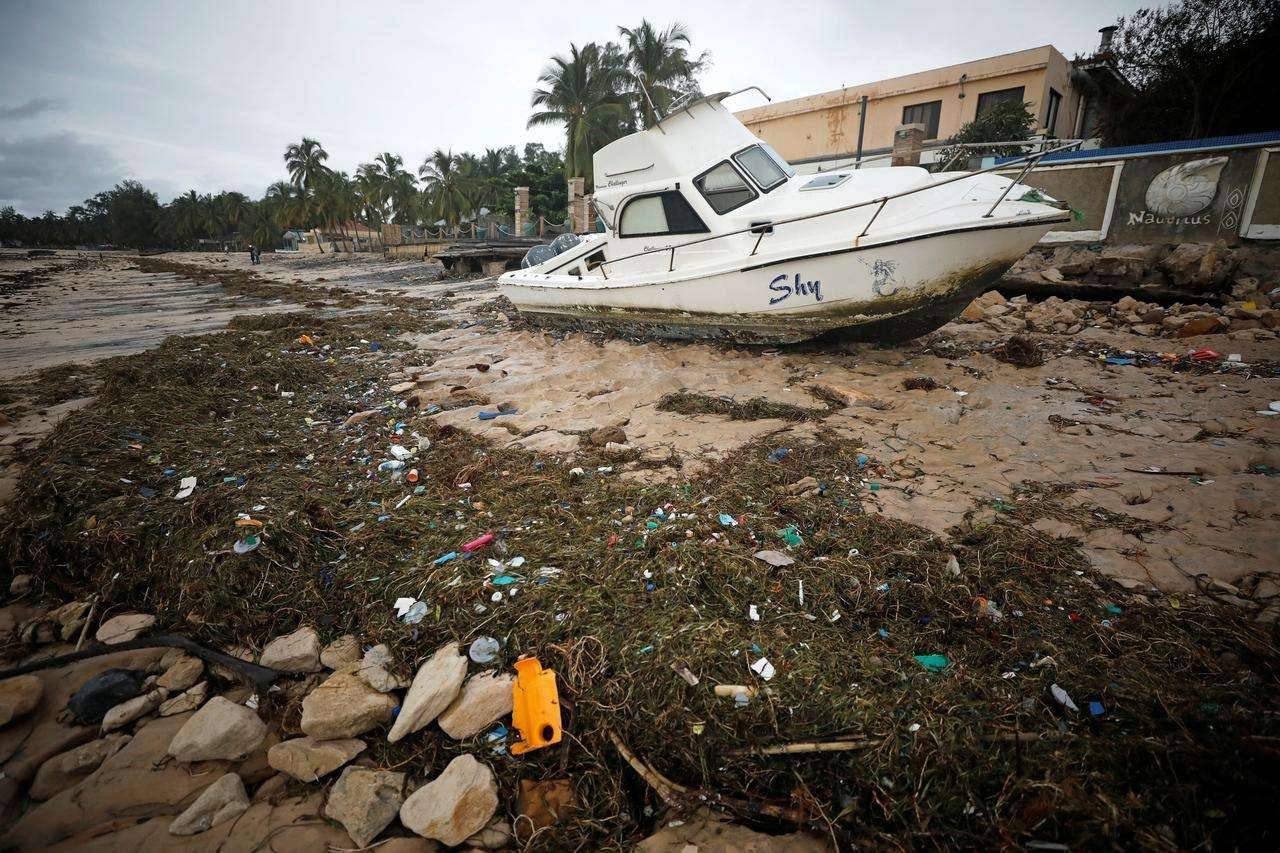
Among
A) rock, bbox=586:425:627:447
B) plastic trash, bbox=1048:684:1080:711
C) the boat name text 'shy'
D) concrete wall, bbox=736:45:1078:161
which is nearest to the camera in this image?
plastic trash, bbox=1048:684:1080:711

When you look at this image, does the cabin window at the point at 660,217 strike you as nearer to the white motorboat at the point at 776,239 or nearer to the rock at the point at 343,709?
the white motorboat at the point at 776,239

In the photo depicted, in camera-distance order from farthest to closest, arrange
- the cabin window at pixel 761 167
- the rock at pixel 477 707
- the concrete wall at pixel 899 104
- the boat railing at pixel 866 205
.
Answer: the concrete wall at pixel 899 104, the cabin window at pixel 761 167, the boat railing at pixel 866 205, the rock at pixel 477 707

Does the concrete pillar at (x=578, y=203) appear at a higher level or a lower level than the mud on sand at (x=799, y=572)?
higher

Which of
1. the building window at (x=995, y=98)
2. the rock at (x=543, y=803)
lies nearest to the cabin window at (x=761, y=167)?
the rock at (x=543, y=803)

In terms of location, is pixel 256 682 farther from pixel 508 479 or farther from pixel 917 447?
pixel 917 447

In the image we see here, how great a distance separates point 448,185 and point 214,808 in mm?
39025

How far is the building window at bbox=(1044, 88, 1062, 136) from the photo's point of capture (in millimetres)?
16156

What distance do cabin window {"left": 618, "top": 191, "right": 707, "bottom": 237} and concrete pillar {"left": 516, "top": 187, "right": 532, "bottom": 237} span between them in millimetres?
21167

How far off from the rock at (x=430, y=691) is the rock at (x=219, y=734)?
1.60ft

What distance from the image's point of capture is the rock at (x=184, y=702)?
1.90m

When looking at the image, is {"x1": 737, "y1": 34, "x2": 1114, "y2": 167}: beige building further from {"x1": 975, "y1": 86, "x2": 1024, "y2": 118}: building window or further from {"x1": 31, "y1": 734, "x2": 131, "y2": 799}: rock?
{"x1": 31, "y1": 734, "x2": 131, "y2": 799}: rock

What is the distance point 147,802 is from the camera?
159 cm

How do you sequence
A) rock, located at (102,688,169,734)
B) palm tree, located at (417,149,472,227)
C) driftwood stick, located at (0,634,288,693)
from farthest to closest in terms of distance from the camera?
palm tree, located at (417,149,472,227)
driftwood stick, located at (0,634,288,693)
rock, located at (102,688,169,734)

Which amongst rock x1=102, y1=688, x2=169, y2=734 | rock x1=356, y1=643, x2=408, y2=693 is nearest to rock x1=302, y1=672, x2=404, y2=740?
rock x1=356, y1=643, x2=408, y2=693
